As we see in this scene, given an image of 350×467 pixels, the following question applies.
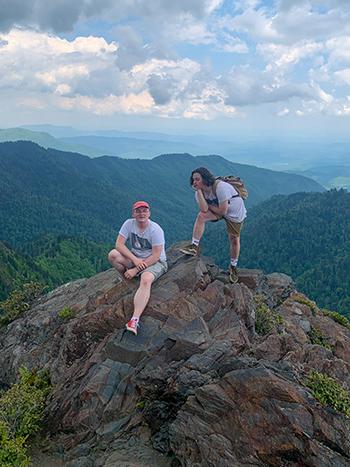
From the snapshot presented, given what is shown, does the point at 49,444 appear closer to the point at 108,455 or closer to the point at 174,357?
the point at 108,455

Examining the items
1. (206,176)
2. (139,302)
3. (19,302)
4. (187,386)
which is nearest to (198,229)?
(206,176)

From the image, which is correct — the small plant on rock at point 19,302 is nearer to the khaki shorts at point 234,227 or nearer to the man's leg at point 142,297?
the man's leg at point 142,297

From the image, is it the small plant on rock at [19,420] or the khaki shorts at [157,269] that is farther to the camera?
the khaki shorts at [157,269]

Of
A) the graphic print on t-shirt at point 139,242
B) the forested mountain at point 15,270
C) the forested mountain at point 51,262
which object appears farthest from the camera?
the forested mountain at point 51,262

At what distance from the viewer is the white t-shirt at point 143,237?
14641 mm

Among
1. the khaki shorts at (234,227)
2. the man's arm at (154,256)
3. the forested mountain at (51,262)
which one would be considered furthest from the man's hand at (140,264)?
the forested mountain at (51,262)

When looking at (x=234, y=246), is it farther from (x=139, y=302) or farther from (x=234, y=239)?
(x=139, y=302)

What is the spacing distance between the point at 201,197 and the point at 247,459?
961cm

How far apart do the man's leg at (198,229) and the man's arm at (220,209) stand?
22 centimetres

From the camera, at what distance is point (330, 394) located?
35.2 feet

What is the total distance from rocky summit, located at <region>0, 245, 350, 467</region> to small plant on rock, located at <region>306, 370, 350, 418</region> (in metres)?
0.33

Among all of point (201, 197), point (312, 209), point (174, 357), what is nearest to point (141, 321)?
point (174, 357)

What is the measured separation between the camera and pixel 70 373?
14812mm

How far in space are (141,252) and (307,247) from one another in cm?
16226
